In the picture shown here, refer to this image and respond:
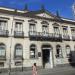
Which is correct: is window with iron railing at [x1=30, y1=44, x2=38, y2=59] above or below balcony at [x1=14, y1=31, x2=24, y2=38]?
below

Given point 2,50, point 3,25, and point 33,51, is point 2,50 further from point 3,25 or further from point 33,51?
point 33,51

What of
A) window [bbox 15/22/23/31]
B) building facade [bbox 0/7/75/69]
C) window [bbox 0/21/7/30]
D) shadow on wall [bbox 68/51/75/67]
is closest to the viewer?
building facade [bbox 0/7/75/69]

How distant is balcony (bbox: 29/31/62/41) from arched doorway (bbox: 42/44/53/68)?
1.44m

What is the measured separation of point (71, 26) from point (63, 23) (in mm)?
2384

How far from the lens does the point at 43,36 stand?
2981cm

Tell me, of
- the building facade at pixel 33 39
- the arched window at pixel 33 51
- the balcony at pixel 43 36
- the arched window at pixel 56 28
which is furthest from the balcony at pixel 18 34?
the arched window at pixel 56 28

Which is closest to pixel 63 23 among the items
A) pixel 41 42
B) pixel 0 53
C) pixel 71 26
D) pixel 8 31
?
pixel 71 26

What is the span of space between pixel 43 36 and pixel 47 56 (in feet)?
13.3

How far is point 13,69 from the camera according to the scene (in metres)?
26.0

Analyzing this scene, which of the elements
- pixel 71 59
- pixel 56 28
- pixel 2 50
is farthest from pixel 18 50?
pixel 71 59

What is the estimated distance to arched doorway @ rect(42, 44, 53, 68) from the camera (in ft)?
99.5

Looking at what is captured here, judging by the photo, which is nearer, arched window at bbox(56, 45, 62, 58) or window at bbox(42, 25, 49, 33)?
window at bbox(42, 25, 49, 33)

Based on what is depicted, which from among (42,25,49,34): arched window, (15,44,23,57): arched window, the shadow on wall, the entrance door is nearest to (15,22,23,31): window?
(15,44,23,57): arched window

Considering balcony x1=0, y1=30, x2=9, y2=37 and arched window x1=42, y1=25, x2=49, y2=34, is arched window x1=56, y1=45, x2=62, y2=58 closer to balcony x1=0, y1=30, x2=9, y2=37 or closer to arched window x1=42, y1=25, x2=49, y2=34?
arched window x1=42, y1=25, x2=49, y2=34
